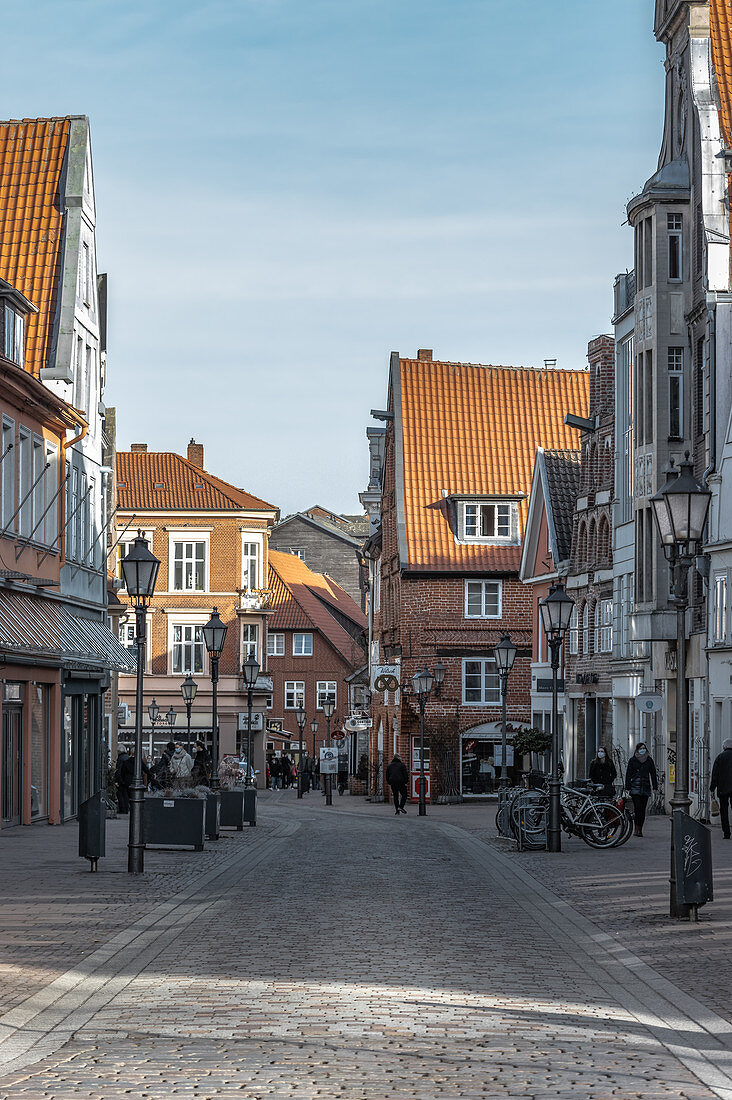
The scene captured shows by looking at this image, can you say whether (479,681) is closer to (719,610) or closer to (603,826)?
(719,610)

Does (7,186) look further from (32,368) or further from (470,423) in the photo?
(470,423)

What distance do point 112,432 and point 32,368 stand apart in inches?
574

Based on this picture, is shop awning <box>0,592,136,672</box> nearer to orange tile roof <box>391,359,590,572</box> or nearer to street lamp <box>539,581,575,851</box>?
street lamp <box>539,581,575,851</box>

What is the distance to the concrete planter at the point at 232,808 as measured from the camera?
100 ft

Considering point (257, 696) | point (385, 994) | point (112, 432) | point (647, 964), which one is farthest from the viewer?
point (257, 696)

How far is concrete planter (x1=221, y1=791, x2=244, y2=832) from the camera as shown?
30562 millimetres

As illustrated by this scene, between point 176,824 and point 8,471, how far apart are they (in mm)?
7918

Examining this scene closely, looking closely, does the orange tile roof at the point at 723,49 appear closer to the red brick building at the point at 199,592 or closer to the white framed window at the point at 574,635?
the white framed window at the point at 574,635

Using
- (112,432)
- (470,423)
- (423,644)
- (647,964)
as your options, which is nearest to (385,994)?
(647,964)

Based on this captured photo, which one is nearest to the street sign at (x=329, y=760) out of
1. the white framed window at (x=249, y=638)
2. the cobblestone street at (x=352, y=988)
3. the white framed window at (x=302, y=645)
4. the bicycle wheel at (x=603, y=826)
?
the white framed window at (x=249, y=638)

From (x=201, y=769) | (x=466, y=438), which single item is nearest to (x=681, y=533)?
(x=201, y=769)

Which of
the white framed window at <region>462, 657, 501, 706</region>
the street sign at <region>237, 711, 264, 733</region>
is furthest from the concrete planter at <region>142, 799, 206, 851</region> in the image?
the street sign at <region>237, 711, 264, 733</region>

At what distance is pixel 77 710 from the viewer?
115 ft

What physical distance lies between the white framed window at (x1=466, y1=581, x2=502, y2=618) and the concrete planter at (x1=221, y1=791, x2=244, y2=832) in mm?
25665
